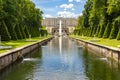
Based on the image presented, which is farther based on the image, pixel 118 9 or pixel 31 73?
pixel 118 9

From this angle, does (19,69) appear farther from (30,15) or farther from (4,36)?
(30,15)

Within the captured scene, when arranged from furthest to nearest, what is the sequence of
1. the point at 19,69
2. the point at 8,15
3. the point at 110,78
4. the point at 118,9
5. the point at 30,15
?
the point at 30,15
the point at 118,9
the point at 8,15
the point at 19,69
the point at 110,78

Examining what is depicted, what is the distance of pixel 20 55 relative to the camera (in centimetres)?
2833

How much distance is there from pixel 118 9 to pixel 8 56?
111 feet

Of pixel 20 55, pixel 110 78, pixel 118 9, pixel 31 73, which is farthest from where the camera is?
pixel 118 9

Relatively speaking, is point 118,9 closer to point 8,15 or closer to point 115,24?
point 115,24

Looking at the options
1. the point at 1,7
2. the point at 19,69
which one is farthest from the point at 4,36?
the point at 19,69

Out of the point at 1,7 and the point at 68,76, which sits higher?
the point at 1,7

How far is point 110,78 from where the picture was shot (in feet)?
57.0

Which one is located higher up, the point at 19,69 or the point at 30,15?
the point at 30,15

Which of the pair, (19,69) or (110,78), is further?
(19,69)

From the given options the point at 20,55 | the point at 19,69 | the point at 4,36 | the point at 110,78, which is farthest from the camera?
the point at 4,36

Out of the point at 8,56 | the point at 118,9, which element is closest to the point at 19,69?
the point at 8,56

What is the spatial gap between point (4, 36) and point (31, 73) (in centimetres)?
2504
